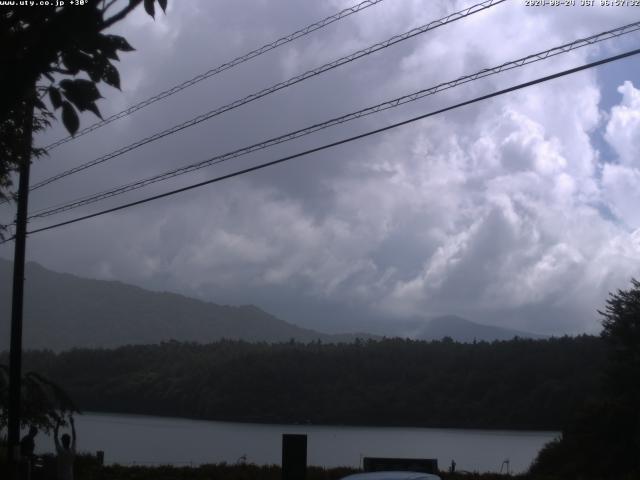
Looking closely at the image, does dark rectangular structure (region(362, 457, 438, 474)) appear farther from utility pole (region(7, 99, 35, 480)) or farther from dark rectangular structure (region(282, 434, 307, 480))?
utility pole (region(7, 99, 35, 480))

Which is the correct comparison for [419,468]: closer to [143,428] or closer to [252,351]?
[143,428]

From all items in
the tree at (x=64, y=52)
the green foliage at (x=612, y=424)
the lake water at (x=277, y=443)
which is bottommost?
the lake water at (x=277, y=443)

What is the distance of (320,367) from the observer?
8694 cm

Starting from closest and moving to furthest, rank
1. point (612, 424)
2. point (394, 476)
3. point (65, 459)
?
point (394, 476), point (65, 459), point (612, 424)

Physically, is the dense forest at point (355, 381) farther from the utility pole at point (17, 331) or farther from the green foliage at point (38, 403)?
the utility pole at point (17, 331)

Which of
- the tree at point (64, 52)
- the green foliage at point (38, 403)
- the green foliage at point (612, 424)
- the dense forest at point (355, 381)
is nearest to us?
the tree at point (64, 52)

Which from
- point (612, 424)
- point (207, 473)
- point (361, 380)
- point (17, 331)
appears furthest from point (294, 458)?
point (361, 380)

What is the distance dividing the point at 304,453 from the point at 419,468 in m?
2.18

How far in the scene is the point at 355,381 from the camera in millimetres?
83438

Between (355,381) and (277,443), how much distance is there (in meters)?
22.8

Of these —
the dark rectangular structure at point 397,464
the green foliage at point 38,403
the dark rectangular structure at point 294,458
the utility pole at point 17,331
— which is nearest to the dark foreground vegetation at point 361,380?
the green foliage at point 38,403

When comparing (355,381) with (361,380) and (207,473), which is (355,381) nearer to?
(361,380)

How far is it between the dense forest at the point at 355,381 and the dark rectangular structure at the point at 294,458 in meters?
53.0

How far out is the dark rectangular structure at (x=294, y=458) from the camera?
12.9 metres
